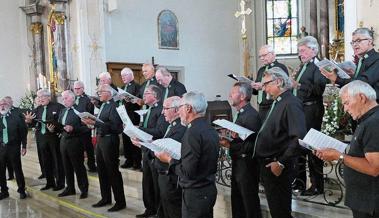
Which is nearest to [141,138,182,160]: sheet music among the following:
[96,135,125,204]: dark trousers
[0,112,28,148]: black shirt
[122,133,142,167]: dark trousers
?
[96,135,125,204]: dark trousers

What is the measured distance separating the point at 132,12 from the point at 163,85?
6.87m

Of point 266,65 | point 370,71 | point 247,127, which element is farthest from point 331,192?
point 266,65

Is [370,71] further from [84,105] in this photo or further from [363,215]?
[84,105]

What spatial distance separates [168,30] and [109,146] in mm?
8199

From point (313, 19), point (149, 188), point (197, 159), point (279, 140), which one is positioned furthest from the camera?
point (313, 19)

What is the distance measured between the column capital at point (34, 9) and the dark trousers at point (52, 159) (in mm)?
7154

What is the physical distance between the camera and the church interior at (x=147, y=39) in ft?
38.6

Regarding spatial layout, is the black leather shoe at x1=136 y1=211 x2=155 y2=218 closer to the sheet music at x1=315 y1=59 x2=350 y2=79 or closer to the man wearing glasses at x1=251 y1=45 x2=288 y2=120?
the man wearing glasses at x1=251 y1=45 x2=288 y2=120

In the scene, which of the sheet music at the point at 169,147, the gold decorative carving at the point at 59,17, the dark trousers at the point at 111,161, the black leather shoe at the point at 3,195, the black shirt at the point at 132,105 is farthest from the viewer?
the gold decorative carving at the point at 59,17

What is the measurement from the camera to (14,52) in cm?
1399

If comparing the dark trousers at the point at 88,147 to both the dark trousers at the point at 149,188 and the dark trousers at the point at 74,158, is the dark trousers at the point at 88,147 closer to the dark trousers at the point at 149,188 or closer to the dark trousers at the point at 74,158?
the dark trousers at the point at 74,158

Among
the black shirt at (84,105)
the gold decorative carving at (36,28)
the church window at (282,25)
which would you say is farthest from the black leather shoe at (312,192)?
the gold decorative carving at (36,28)

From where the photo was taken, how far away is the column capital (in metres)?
13.5

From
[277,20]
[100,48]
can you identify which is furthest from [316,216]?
[277,20]
